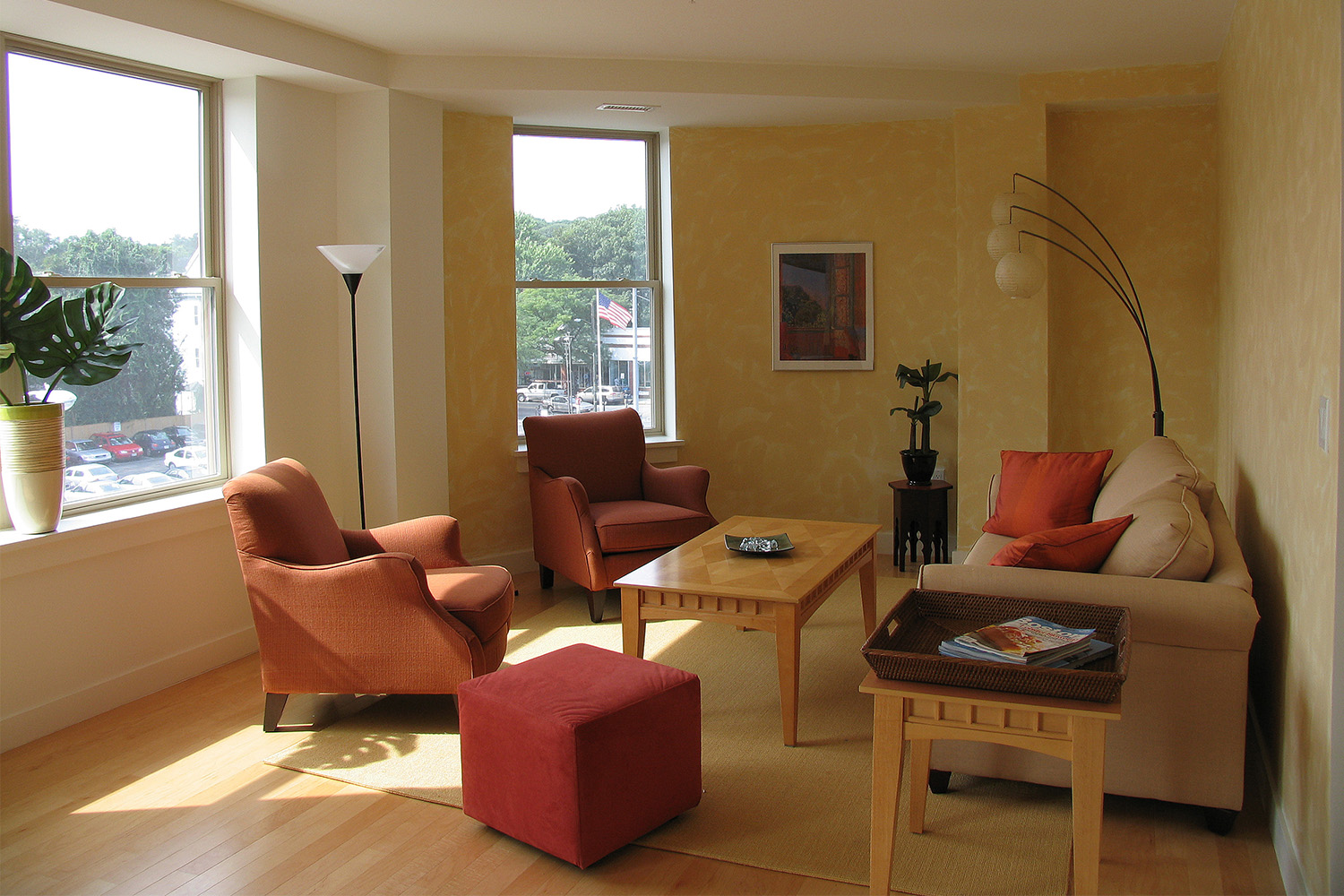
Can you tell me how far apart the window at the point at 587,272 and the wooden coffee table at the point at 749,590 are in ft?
7.27

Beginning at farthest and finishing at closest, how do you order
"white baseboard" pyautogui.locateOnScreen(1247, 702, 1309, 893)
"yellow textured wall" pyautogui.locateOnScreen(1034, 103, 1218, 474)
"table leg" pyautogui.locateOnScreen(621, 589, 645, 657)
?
"yellow textured wall" pyautogui.locateOnScreen(1034, 103, 1218, 474), "table leg" pyautogui.locateOnScreen(621, 589, 645, 657), "white baseboard" pyautogui.locateOnScreen(1247, 702, 1309, 893)

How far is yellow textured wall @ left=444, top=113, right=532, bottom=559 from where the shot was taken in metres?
5.46

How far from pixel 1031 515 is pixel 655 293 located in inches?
114

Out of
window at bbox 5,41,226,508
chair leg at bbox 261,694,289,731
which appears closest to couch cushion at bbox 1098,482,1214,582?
chair leg at bbox 261,694,289,731

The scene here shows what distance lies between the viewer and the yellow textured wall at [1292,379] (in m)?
2.26

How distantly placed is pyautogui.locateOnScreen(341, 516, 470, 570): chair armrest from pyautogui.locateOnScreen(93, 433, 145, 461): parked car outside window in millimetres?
967

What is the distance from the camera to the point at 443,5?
4.18m

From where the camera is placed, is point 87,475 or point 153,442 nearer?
point 87,475

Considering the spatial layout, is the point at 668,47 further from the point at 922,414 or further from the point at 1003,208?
the point at 922,414

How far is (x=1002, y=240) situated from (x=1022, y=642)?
3.20 m

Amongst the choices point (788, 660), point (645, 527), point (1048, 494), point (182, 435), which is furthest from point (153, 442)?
point (1048, 494)

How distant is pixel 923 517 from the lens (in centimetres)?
563

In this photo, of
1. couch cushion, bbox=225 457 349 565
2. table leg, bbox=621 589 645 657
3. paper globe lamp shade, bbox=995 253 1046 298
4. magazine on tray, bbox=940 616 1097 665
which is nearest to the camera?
magazine on tray, bbox=940 616 1097 665

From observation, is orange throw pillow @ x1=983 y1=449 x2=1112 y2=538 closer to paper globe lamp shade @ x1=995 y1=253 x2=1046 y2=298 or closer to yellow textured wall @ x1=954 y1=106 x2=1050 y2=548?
paper globe lamp shade @ x1=995 y1=253 x2=1046 y2=298
